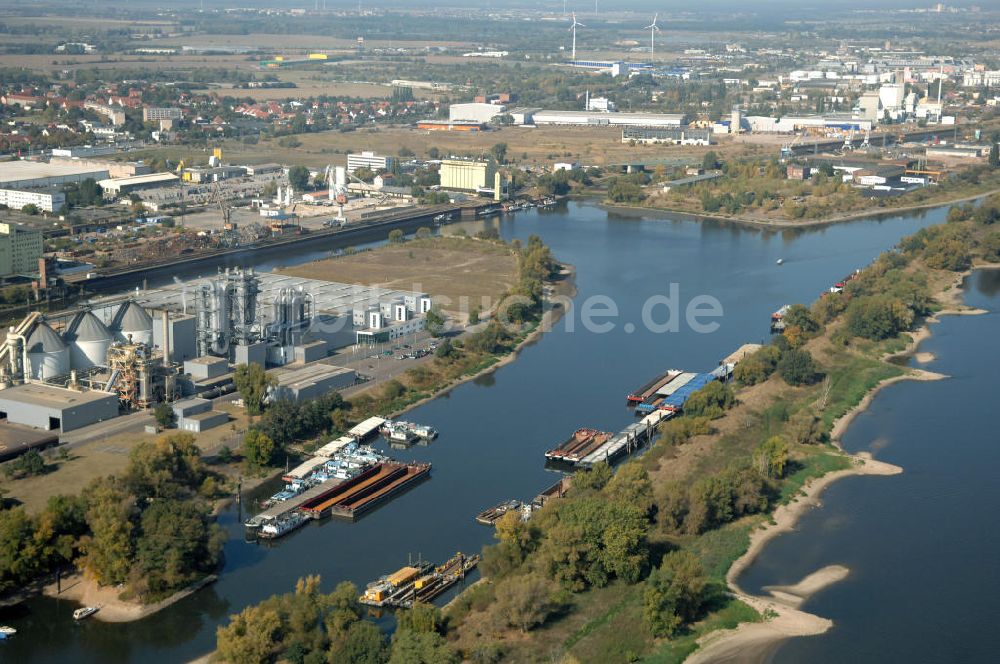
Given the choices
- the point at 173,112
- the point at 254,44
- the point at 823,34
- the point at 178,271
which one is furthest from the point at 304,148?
the point at 823,34

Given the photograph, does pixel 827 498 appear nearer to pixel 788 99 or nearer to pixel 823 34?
pixel 788 99

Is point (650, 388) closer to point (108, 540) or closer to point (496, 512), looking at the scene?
point (496, 512)

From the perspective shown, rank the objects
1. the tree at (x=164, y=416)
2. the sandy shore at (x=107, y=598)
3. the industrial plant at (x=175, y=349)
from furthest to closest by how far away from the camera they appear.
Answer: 1. the industrial plant at (x=175, y=349)
2. the tree at (x=164, y=416)
3. the sandy shore at (x=107, y=598)

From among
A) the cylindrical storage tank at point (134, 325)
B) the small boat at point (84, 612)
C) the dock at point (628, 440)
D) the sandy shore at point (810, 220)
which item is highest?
the cylindrical storage tank at point (134, 325)

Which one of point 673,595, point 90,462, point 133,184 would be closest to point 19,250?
point 133,184

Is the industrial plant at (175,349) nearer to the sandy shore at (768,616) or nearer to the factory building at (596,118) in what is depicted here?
the sandy shore at (768,616)

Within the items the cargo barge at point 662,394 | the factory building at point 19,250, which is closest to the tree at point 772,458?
the cargo barge at point 662,394
